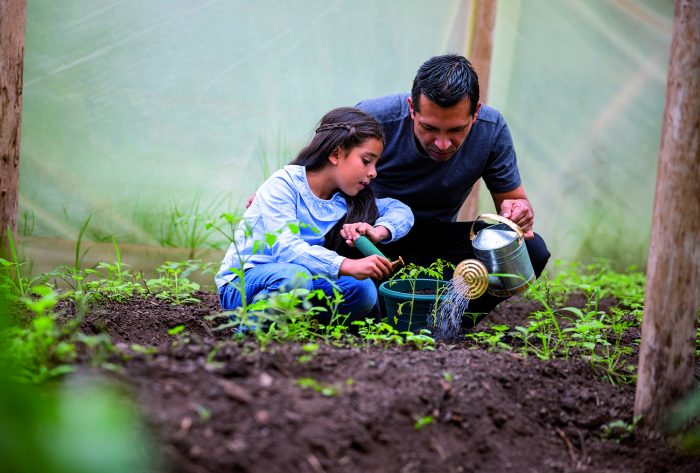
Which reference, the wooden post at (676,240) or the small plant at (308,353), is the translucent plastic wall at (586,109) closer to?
the wooden post at (676,240)

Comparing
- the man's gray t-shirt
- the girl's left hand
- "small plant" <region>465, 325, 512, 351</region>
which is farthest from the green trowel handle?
the man's gray t-shirt

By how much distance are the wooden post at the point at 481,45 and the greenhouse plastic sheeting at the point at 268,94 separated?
0.09 meters

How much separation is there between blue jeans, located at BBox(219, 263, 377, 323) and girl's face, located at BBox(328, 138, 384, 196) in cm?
42

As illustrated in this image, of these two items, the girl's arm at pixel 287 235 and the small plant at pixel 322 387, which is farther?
the girl's arm at pixel 287 235

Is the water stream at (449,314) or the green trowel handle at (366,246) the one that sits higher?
the green trowel handle at (366,246)

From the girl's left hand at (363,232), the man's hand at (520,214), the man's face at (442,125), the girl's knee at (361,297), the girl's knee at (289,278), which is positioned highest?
the man's face at (442,125)

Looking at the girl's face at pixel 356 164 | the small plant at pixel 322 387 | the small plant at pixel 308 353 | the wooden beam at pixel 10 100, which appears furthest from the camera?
the wooden beam at pixel 10 100

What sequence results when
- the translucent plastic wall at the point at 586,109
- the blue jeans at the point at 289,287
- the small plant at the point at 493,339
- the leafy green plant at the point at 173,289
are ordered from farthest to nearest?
the translucent plastic wall at the point at 586,109
the leafy green plant at the point at 173,289
the blue jeans at the point at 289,287
the small plant at the point at 493,339

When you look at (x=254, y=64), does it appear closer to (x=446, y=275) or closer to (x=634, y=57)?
(x=446, y=275)

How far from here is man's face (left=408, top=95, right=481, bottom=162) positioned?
10.3ft

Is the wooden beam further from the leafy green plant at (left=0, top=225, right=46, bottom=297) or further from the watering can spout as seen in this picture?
the watering can spout

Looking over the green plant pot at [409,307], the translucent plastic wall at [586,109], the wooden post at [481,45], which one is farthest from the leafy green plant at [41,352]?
the translucent plastic wall at [586,109]

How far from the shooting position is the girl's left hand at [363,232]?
116 inches

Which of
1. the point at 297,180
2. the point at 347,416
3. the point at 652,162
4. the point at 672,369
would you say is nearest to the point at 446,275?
the point at 297,180
